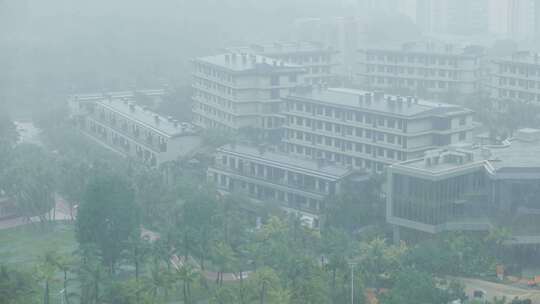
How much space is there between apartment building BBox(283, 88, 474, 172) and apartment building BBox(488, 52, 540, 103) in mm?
10624

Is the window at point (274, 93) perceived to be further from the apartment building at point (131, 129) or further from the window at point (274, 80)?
the apartment building at point (131, 129)

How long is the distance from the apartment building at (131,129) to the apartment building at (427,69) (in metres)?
12.6

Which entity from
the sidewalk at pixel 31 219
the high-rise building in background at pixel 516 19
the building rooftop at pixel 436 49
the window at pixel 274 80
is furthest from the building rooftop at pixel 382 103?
the high-rise building in background at pixel 516 19

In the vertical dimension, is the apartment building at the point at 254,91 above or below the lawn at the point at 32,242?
above

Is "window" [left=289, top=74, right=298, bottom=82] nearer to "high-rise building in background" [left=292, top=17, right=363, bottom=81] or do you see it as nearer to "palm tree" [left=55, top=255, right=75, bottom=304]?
"high-rise building in background" [left=292, top=17, right=363, bottom=81]

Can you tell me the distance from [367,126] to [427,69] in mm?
14246

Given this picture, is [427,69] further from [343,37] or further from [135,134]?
[135,134]

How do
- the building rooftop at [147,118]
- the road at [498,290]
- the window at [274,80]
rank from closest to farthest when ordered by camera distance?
the road at [498,290], the building rooftop at [147,118], the window at [274,80]

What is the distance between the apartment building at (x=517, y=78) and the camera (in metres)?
42.0

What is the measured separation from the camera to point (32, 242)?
28422mm

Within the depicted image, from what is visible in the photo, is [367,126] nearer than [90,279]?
No

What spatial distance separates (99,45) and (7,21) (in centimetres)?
1108

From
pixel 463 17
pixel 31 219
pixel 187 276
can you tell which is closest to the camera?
pixel 187 276

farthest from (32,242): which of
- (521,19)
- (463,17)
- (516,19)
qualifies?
(463,17)
